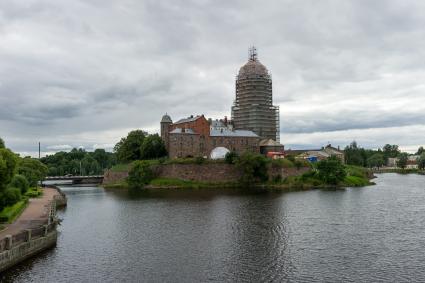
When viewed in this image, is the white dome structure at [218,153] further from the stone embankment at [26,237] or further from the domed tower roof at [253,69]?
the stone embankment at [26,237]

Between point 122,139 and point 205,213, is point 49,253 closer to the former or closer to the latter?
point 205,213

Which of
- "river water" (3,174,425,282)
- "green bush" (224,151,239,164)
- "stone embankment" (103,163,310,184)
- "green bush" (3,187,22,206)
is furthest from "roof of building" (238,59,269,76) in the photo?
"green bush" (3,187,22,206)

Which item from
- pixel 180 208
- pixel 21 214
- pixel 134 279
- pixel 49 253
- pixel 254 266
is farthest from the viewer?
pixel 180 208

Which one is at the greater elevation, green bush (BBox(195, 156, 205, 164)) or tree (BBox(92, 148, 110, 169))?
tree (BBox(92, 148, 110, 169))

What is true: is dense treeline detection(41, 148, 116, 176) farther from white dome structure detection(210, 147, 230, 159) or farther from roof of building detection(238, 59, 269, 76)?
roof of building detection(238, 59, 269, 76)

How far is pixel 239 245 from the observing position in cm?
3522

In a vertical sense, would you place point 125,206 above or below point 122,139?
below

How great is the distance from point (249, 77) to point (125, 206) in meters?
70.3

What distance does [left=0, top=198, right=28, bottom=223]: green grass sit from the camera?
37875 millimetres

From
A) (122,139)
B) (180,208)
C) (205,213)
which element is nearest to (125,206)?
(180,208)

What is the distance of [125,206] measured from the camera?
62.8 metres

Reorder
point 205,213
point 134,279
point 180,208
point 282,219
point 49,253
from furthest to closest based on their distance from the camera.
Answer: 1. point 180,208
2. point 205,213
3. point 282,219
4. point 49,253
5. point 134,279

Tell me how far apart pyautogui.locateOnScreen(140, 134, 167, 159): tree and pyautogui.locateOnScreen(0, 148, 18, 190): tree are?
64455mm

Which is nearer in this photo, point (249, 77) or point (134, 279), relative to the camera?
point (134, 279)
